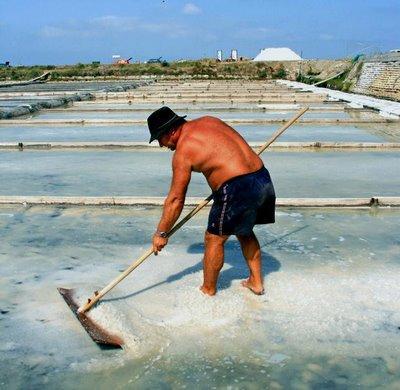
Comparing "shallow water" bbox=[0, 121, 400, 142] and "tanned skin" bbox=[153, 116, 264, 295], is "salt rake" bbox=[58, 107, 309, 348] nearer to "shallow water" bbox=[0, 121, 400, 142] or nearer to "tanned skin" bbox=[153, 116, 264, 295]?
"tanned skin" bbox=[153, 116, 264, 295]

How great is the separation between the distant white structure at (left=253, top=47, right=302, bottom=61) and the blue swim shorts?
3843 cm

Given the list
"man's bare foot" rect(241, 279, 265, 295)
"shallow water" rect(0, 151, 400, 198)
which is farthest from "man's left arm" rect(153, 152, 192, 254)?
"shallow water" rect(0, 151, 400, 198)

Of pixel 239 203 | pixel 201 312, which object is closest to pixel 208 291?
pixel 201 312

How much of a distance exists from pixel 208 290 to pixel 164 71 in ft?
121

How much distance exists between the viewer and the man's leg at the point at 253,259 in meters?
2.71

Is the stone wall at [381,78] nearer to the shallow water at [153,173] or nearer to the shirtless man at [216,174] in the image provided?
the shallow water at [153,173]

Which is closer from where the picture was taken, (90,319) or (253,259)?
(90,319)

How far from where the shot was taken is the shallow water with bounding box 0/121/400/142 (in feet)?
27.7

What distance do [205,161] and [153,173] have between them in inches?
136

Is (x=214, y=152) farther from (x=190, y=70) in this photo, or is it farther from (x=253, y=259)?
(x=190, y=70)

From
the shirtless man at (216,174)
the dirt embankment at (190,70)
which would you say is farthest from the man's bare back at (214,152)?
the dirt embankment at (190,70)

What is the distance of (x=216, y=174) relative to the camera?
98.3 inches

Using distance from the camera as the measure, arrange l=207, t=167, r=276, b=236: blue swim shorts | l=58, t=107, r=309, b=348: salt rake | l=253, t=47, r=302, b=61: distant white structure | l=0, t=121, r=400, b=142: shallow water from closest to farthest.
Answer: l=58, t=107, r=309, b=348: salt rake
l=207, t=167, r=276, b=236: blue swim shorts
l=0, t=121, r=400, b=142: shallow water
l=253, t=47, r=302, b=61: distant white structure

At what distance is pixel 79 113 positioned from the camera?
42.5 ft
